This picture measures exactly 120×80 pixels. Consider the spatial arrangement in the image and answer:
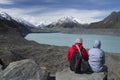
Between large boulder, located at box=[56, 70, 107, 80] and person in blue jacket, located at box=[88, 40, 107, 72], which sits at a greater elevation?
person in blue jacket, located at box=[88, 40, 107, 72]

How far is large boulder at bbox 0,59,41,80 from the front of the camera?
842cm

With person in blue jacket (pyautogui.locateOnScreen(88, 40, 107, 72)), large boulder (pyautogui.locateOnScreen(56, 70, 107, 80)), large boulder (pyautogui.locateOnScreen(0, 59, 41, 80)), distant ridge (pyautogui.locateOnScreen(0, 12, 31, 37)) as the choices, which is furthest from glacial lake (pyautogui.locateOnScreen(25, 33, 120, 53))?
large boulder (pyautogui.locateOnScreen(0, 59, 41, 80))

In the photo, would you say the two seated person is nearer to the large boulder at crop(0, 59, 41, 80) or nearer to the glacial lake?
the large boulder at crop(0, 59, 41, 80)

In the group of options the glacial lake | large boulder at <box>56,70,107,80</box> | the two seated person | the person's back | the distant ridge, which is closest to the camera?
large boulder at <box>56,70,107,80</box>

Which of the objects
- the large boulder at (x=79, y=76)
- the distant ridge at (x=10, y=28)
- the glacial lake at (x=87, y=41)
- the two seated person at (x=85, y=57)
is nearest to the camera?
the large boulder at (x=79, y=76)

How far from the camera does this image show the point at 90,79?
8266 mm

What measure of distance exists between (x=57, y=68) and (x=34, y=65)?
10.1m

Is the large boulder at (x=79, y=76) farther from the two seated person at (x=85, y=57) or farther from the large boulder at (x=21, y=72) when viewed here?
the large boulder at (x=21, y=72)

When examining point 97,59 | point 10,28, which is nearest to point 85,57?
point 97,59

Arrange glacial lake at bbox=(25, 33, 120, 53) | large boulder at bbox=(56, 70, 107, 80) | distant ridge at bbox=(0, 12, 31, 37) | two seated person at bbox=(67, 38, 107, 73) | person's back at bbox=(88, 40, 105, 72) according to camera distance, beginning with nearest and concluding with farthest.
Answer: large boulder at bbox=(56, 70, 107, 80), two seated person at bbox=(67, 38, 107, 73), person's back at bbox=(88, 40, 105, 72), glacial lake at bbox=(25, 33, 120, 53), distant ridge at bbox=(0, 12, 31, 37)

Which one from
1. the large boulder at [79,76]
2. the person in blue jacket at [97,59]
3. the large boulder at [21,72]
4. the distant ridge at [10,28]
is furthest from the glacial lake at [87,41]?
the large boulder at [21,72]

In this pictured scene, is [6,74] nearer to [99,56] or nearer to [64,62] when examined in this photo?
[99,56]

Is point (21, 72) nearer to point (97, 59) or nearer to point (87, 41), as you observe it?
point (97, 59)

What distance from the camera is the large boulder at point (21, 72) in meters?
8.42
